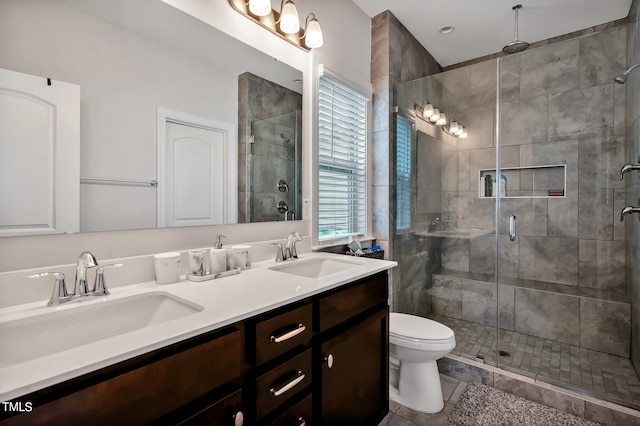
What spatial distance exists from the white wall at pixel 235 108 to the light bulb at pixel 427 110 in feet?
1.91

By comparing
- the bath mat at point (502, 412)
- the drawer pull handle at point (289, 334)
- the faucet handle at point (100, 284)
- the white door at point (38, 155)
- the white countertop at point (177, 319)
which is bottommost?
the bath mat at point (502, 412)

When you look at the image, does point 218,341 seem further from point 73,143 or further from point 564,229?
point 564,229

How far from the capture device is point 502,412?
5.84 feet

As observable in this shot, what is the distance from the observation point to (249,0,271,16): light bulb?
5.10 feet

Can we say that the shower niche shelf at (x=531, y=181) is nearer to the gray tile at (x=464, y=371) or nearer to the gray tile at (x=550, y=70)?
the gray tile at (x=550, y=70)

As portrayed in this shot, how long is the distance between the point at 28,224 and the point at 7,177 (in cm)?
15

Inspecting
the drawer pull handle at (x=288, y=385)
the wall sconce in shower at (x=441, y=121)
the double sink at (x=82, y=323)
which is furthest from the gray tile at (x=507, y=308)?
the double sink at (x=82, y=323)

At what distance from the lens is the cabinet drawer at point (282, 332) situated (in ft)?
3.05

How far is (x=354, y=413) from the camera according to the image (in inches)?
53.9

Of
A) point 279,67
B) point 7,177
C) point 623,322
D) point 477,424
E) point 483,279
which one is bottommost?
point 477,424

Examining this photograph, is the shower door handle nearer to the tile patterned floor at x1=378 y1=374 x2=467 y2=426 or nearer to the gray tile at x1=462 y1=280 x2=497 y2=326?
the gray tile at x1=462 y1=280 x2=497 y2=326

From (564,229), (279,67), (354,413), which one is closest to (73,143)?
(279,67)

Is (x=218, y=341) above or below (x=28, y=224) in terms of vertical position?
below

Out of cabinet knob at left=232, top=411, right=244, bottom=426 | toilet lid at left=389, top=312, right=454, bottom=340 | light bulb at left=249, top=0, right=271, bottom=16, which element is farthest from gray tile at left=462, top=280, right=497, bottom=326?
light bulb at left=249, top=0, right=271, bottom=16
